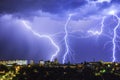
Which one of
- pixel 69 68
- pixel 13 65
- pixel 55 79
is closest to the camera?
pixel 55 79

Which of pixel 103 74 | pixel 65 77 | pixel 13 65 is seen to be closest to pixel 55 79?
pixel 65 77

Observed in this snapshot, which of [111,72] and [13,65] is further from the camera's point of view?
[13,65]

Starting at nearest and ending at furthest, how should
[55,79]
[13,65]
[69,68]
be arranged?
1. [55,79]
2. [69,68]
3. [13,65]

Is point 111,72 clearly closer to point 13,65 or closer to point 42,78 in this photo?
point 42,78

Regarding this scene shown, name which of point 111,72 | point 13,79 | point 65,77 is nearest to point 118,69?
point 111,72

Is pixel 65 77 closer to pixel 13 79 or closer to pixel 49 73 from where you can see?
pixel 49 73

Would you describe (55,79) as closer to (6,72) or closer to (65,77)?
(65,77)

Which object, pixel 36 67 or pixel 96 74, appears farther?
pixel 36 67
